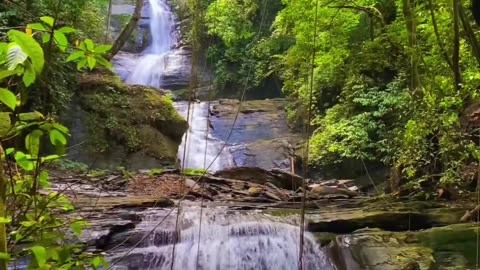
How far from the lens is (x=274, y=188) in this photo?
9.39 meters

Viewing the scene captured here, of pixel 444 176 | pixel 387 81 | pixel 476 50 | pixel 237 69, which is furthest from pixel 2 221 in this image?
pixel 237 69

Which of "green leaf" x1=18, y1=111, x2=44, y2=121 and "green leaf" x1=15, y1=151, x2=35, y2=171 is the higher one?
"green leaf" x1=18, y1=111, x2=44, y2=121

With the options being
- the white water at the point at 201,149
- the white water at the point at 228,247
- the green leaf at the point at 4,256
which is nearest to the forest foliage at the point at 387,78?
the white water at the point at 228,247

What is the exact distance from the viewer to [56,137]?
1.26m

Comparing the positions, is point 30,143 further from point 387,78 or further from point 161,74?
point 161,74

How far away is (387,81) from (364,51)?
3.94 feet

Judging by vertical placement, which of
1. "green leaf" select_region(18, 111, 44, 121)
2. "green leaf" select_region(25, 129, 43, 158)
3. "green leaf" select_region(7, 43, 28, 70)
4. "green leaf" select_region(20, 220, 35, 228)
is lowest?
"green leaf" select_region(20, 220, 35, 228)

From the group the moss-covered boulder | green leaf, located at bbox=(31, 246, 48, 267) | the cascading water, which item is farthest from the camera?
the cascading water

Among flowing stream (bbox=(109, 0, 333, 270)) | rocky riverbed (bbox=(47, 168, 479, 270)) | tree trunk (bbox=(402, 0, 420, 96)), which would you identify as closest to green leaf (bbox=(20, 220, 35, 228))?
rocky riverbed (bbox=(47, 168, 479, 270))

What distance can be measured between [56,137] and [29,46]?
33 cm

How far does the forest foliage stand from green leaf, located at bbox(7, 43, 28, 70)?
221 centimetres

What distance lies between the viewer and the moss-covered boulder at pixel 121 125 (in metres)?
11.4

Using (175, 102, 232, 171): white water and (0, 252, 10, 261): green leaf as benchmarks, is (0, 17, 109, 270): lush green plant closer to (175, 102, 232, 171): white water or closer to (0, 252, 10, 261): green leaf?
(0, 252, 10, 261): green leaf

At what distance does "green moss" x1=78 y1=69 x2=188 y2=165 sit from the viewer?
11.7 meters
